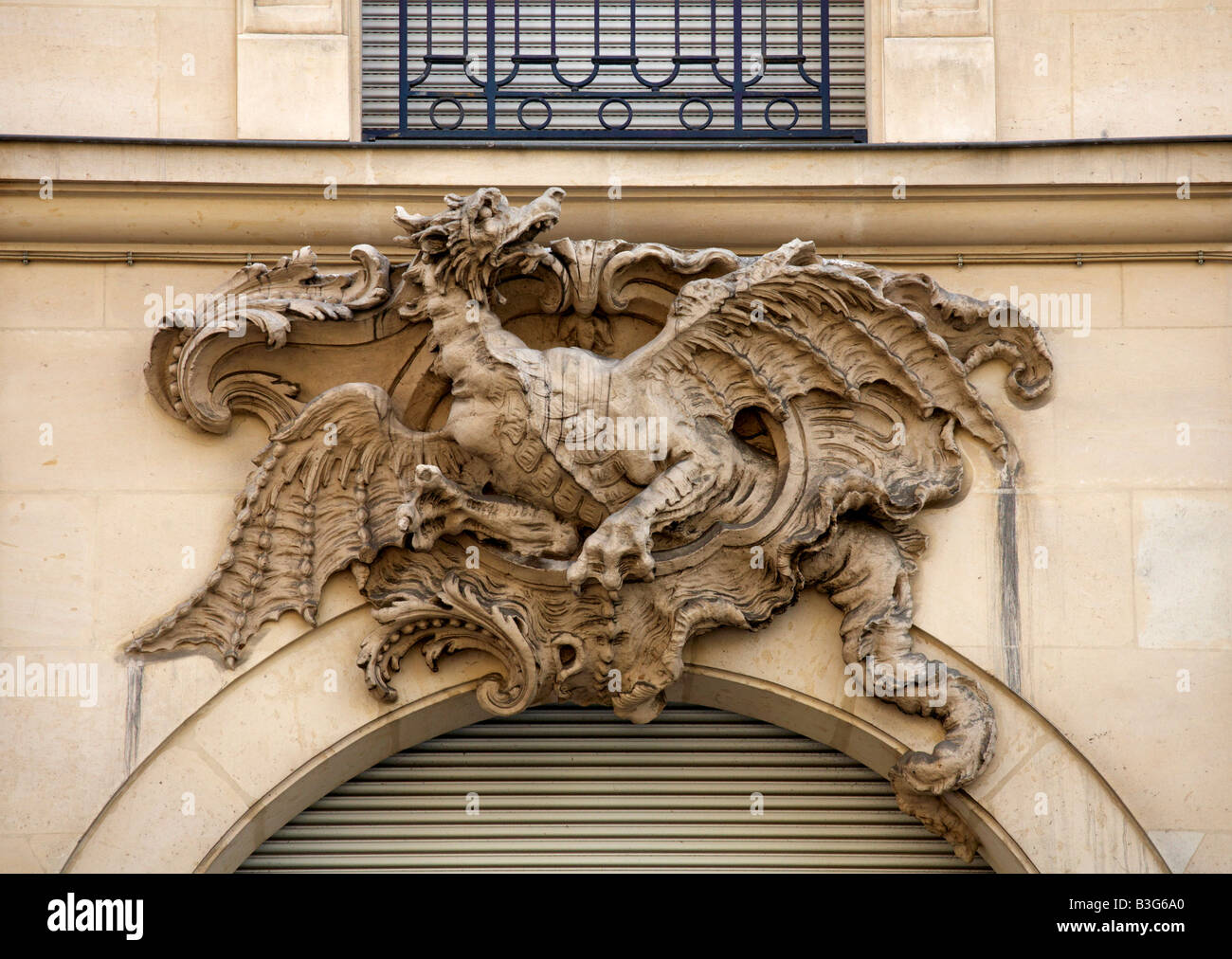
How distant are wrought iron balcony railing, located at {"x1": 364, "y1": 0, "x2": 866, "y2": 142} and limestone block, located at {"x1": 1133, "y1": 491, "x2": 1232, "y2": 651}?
1795 mm

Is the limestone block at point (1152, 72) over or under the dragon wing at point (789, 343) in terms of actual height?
over

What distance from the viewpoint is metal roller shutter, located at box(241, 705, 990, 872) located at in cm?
703

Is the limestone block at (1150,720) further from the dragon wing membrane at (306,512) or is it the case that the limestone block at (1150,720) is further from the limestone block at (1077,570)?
the dragon wing membrane at (306,512)

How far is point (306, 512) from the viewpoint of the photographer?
269 inches

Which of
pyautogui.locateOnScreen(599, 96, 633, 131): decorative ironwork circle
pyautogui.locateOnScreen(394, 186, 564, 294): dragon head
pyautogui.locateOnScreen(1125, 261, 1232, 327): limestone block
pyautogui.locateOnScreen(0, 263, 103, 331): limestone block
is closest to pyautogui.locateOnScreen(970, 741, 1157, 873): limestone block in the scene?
pyautogui.locateOnScreen(1125, 261, 1232, 327): limestone block

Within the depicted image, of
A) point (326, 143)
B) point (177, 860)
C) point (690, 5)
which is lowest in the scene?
point (177, 860)

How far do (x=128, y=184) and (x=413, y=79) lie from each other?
1263 millimetres

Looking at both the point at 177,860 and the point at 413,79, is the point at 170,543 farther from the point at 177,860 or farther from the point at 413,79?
the point at 413,79

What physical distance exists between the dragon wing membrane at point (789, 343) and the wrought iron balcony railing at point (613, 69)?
0.83 meters

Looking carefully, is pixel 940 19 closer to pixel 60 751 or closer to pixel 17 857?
pixel 60 751

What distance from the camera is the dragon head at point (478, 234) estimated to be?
6.59 metres

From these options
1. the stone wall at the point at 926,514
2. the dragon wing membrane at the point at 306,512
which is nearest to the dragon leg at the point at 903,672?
the stone wall at the point at 926,514

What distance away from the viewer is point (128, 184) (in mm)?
6895

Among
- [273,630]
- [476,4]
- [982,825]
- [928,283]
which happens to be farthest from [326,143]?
[982,825]
